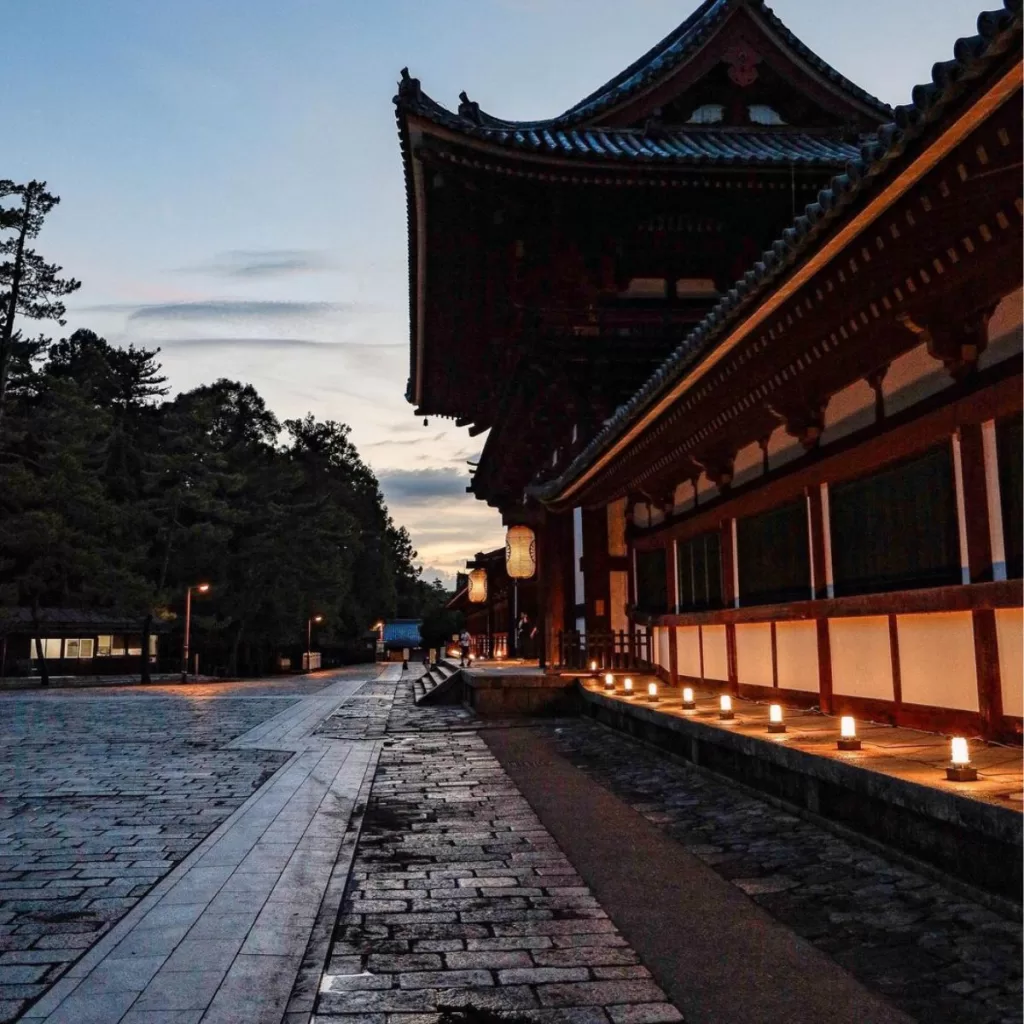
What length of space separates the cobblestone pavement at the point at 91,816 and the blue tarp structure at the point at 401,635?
66739 mm

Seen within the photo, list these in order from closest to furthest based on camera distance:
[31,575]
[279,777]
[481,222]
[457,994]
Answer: [457,994] → [279,777] → [481,222] → [31,575]

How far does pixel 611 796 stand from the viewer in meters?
8.91

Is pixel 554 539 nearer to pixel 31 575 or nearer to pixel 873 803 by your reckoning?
pixel 873 803

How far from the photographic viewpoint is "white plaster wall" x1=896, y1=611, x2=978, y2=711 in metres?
7.43

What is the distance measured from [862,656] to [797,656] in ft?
5.26

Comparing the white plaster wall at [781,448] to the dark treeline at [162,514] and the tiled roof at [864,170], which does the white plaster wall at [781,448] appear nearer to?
the tiled roof at [864,170]

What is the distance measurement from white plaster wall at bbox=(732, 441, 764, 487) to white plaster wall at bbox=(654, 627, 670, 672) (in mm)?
4285

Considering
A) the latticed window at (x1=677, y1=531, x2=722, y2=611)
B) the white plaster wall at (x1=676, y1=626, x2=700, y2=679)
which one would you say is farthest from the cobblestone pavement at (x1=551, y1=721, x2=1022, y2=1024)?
the white plaster wall at (x1=676, y1=626, x2=700, y2=679)

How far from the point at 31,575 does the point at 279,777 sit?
3106 centimetres

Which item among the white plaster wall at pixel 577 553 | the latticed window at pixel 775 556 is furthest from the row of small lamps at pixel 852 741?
the white plaster wall at pixel 577 553

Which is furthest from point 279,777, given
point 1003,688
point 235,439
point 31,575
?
point 235,439

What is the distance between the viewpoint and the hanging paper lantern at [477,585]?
3434 cm

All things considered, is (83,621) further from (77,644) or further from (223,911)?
(223,911)

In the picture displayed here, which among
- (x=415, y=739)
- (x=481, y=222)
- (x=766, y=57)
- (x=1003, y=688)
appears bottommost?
(x=415, y=739)
